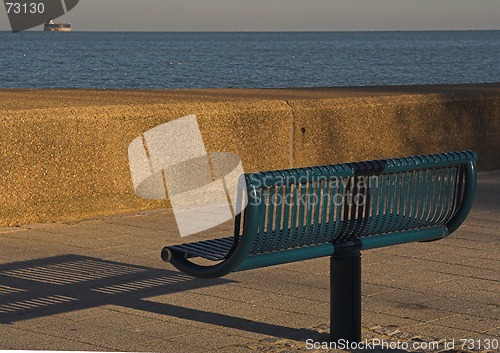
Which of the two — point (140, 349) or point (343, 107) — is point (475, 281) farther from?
point (343, 107)

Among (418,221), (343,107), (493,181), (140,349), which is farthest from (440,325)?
(493,181)

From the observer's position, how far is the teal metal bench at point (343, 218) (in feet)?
17.4

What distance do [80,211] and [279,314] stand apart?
332 cm

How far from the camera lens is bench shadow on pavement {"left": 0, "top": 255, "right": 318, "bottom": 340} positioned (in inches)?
241

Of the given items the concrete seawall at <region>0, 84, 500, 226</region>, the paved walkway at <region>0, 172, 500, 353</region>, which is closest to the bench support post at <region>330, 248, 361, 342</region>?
the paved walkway at <region>0, 172, 500, 353</region>

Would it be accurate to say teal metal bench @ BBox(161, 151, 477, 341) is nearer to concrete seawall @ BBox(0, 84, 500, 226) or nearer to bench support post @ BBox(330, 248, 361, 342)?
bench support post @ BBox(330, 248, 361, 342)

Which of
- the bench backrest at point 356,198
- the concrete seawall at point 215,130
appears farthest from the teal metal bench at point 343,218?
the concrete seawall at point 215,130

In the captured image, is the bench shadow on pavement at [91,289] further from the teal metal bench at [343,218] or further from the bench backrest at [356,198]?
the bench backrest at [356,198]

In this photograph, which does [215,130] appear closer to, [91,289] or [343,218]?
[91,289]

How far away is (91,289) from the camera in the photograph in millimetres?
6770

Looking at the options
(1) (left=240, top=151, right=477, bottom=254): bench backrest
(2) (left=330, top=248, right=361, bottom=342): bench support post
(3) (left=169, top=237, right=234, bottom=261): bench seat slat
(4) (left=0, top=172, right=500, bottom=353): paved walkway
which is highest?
(1) (left=240, top=151, right=477, bottom=254): bench backrest

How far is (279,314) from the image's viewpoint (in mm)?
6219

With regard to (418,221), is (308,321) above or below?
below

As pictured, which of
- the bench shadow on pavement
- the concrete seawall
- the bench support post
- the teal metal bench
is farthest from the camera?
the concrete seawall
